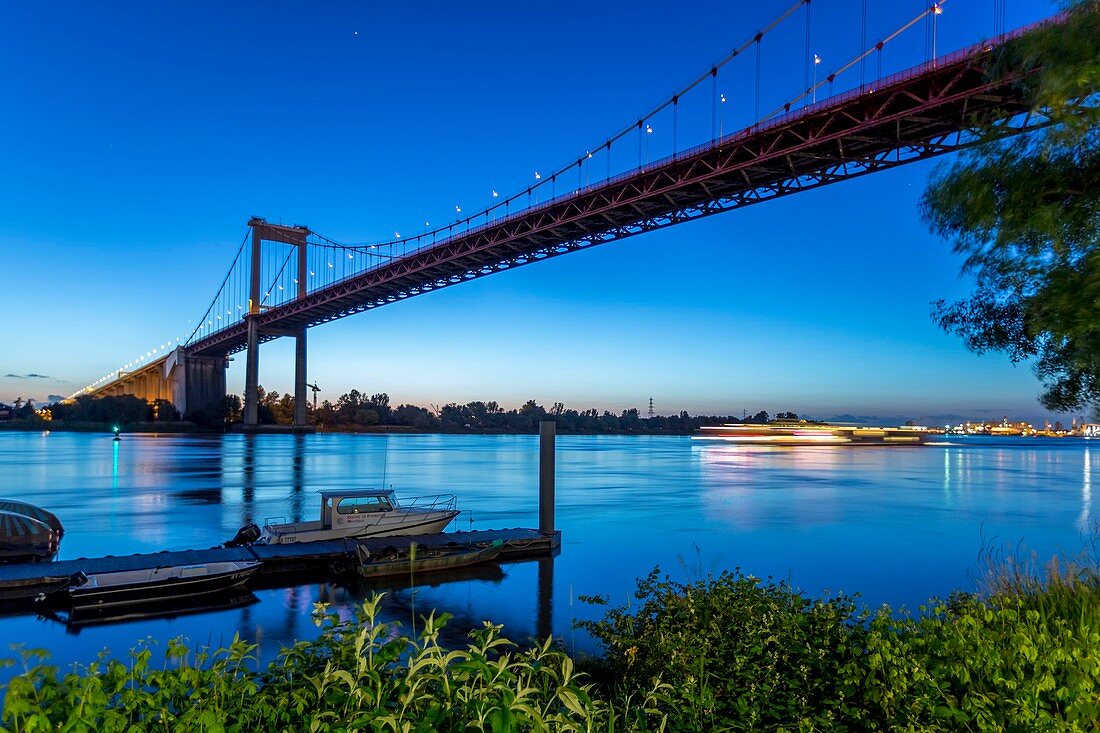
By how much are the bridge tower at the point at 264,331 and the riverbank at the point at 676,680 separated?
65015 millimetres

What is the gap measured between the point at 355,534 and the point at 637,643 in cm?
1163

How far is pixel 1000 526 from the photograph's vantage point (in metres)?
27.0

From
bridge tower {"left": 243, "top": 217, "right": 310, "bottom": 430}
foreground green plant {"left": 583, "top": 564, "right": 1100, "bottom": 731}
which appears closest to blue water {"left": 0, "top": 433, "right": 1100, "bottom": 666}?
foreground green plant {"left": 583, "top": 564, "right": 1100, "bottom": 731}

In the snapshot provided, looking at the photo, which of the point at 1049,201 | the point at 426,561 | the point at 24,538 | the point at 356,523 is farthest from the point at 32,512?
the point at 1049,201

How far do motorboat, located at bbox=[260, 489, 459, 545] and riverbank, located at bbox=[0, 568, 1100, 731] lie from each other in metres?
11.1

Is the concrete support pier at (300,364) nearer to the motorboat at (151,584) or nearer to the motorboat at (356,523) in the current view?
the motorboat at (356,523)

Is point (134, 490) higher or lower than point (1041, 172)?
lower

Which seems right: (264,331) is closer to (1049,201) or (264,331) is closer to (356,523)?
(356,523)

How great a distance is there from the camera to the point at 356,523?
15789 mm

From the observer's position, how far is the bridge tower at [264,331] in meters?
68.2

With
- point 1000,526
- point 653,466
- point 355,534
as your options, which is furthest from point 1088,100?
point 653,466

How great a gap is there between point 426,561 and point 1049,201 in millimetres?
12089

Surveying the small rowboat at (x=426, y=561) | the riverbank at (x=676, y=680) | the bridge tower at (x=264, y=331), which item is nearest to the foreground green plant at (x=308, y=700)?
the riverbank at (x=676, y=680)

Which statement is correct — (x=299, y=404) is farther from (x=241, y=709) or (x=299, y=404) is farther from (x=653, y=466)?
(x=241, y=709)
